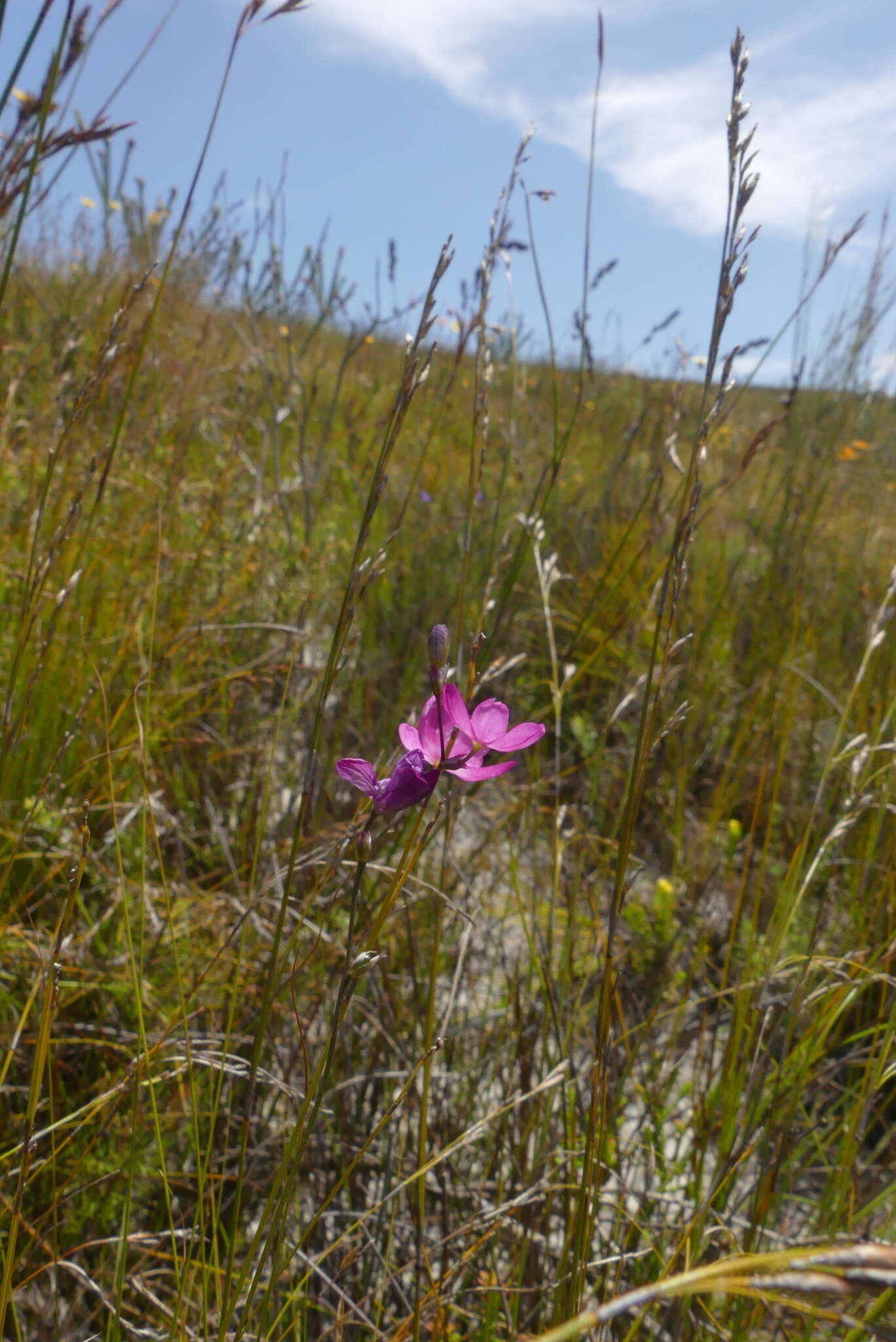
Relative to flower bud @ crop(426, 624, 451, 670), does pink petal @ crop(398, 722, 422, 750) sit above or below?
below

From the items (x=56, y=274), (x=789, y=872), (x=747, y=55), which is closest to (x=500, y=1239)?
(x=789, y=872)

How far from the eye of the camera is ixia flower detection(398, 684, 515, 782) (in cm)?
53

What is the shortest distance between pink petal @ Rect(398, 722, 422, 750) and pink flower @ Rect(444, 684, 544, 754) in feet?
0.10

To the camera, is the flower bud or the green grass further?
the green grass

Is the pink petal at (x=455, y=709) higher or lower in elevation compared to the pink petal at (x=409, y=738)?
higher

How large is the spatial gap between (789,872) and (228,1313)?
697 millimetres

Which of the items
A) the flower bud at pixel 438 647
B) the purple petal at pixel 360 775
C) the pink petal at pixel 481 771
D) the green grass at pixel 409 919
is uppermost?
the flower bud at pixel 438 647

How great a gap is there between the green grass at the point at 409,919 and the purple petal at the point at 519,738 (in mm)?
66

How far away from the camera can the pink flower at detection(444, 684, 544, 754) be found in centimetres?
53

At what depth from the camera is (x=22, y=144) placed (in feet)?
2.81

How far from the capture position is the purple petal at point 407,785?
549mm

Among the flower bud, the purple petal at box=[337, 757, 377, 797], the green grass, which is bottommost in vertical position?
the green grass

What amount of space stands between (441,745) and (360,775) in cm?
7

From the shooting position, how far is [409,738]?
0.58m
